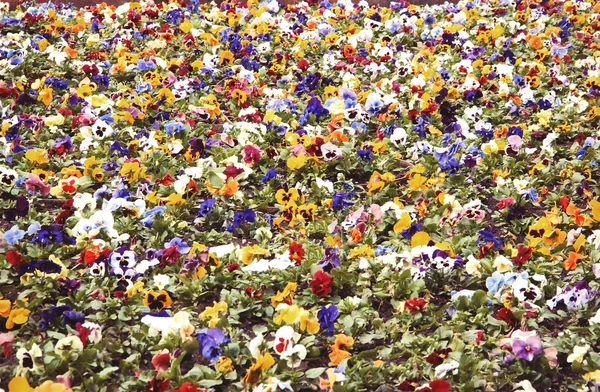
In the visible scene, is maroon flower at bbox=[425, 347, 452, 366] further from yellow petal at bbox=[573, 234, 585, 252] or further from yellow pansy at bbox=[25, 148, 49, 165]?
yellow pansy at bbox=[25, 148, 49, 165]

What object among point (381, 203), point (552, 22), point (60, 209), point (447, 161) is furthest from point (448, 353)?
point (552, 22)

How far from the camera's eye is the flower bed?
2.97 meters

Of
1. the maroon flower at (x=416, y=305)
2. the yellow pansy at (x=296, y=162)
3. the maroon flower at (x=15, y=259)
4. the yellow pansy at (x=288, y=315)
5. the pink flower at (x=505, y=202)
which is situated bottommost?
the pink flower at (x=505, y=202)

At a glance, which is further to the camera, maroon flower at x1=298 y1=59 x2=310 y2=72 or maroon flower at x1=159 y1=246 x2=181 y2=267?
maroon flower at x1=298 y1=59 x2=310 y2=72

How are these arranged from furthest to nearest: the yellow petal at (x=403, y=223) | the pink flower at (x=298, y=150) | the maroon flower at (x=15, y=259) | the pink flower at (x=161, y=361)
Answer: the pink flower at (x=298, y=150), the yellow petal at (x=403, y=223), the maroon flower at (x=15, y=259), the pink flower at (x=161, y=361)

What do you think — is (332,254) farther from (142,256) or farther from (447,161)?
(447,161)

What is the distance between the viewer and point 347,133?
518 cm

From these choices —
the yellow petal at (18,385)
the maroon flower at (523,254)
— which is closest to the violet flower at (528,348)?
the maroon flower at (523,254)

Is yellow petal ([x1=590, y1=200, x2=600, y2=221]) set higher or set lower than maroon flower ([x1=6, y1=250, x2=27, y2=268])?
lower

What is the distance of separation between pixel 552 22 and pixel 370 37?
2.34 metres

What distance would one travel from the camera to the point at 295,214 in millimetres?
4004

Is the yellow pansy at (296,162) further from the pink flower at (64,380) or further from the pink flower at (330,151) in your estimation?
the pink flower at (64,380)

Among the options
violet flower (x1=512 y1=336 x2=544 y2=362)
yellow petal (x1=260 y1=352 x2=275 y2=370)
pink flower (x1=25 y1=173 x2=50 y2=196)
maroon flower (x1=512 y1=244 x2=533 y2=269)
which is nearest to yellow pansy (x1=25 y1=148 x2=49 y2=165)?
pink flower (x1=25 y1=173 x2=50 y2=196)

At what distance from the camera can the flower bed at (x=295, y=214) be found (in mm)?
2973
